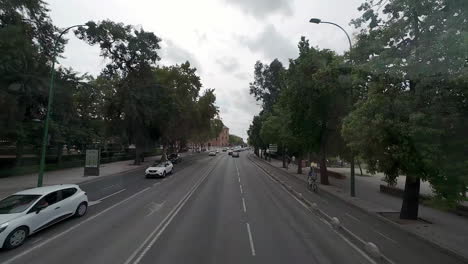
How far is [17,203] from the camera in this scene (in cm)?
980

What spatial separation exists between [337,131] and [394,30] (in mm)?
11676

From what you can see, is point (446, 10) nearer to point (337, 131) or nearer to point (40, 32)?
point (337, 131)

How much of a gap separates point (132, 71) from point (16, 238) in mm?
32955

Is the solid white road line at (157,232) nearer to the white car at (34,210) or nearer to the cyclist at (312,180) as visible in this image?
the white car at (34,210)

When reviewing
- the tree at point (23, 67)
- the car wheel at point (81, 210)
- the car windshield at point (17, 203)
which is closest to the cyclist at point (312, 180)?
the car wheel at point (81, 210)

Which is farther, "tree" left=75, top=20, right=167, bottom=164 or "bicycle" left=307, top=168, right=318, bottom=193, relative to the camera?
"tree" left=75, top=20, right=167, bottom=164

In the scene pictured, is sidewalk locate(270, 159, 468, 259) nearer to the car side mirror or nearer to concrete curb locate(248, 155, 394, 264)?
concrete curb locate(248, 155, 394, 264)

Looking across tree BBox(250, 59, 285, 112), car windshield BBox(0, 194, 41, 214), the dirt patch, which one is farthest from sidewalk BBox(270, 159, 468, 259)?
tree BBox(250, 59, 285, 112)

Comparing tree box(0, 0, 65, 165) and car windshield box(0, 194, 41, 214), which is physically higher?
tree box(0, 0, 65, 165)

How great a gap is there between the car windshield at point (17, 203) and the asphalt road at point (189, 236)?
104 cm

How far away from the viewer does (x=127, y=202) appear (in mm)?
15031

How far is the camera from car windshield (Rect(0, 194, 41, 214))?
366 inches

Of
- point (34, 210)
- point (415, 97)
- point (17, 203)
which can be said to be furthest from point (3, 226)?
point (415, 97)

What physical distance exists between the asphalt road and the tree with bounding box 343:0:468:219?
3.73m
